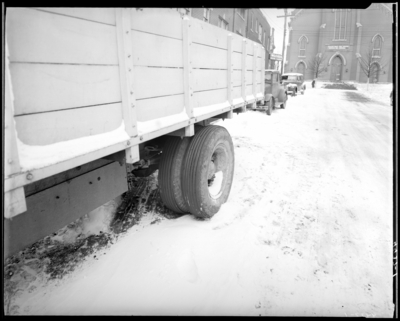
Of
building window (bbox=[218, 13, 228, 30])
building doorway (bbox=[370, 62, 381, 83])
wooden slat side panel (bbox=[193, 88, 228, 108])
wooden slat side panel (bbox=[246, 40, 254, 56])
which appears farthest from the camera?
building doorway (bbox=[370, 62, 381, 83])

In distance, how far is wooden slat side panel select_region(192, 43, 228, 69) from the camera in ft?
10.0

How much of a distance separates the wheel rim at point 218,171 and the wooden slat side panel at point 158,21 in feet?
6.31

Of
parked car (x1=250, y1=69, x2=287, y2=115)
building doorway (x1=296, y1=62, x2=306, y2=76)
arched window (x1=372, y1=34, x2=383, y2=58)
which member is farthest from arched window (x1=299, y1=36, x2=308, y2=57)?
parked car (x1=250, y1=69, x2=287, y2=115)

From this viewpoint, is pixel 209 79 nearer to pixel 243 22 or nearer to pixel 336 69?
pixel 243 22

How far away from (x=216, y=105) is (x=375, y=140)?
6716 millimetres

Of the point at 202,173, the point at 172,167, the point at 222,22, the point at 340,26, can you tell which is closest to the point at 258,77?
the point at 202,173

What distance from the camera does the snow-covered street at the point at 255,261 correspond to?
2.61 m

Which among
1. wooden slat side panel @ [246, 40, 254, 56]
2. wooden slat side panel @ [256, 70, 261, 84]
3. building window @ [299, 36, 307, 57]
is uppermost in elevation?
building window @ [299, 36, 307, 57]

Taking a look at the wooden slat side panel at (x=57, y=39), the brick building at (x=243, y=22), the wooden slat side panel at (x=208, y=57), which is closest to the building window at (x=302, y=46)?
the brick building at (x=243, y=22)

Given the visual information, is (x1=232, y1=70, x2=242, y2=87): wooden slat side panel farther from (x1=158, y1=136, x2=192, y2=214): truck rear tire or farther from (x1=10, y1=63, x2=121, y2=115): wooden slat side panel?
(x1=10, y1=63, x2=121, y2=115): wooden slat side panel

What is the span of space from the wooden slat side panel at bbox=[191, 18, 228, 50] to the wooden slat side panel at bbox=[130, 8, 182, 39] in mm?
277

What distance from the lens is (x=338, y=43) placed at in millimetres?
46344

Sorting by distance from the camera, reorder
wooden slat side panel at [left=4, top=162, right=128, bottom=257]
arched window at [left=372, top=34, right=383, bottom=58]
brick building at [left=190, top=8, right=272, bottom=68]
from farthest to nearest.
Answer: arched window at [left=372, top=34, right=383, bottom=58], brick building at [left=190, top=8, right=272, bottom=68], wooden slat side panel at [left=4, top=162, right=128, bottom=257]

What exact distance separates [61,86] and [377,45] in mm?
52190
